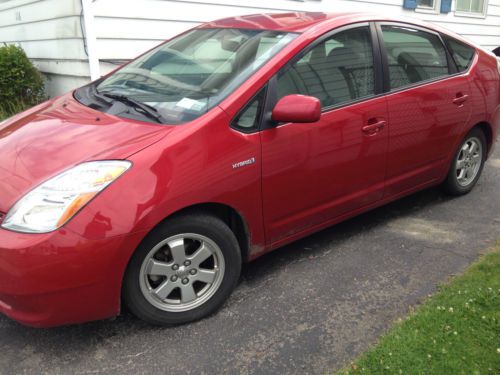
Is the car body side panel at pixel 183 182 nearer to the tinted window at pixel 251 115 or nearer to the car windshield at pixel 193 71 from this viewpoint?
the tinted window at pixel 251 115

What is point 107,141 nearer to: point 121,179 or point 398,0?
point 121,179

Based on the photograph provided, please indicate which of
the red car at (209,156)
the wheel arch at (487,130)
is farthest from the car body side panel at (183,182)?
the wheel arch at (487,130)

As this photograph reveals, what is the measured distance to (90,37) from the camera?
5.46m

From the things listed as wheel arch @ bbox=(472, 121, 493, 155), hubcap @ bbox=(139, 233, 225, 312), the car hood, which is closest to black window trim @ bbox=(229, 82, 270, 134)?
the car hood

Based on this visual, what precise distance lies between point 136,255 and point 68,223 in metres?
0.37

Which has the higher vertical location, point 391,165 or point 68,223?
point 68,223

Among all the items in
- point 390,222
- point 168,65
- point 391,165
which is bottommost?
point 390,222

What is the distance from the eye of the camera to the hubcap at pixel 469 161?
14.5ft

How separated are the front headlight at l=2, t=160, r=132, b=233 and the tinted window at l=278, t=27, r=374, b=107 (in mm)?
1153

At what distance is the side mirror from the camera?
2768 millimetres

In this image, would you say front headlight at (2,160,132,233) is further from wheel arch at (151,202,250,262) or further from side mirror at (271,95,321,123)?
side mirror at (271,95,321,123)

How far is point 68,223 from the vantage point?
2.25 metres

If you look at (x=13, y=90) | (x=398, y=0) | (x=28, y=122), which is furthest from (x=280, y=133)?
(x=398, y=0)

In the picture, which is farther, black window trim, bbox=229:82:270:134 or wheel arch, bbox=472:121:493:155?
wheel arch, bbox=472:121:493:155
